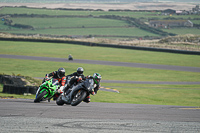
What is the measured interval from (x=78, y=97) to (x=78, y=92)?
21 cm

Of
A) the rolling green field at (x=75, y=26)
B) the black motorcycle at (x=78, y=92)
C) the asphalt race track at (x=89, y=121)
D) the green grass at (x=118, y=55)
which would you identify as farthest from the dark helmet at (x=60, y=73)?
the rolling green field at (x=75, y=26)

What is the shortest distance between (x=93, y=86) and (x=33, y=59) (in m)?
35.0

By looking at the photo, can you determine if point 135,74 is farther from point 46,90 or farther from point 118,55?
point 46,90

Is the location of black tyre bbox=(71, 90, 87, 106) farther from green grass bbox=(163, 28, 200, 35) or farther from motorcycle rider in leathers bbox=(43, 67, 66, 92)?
green grass bbox=(163, 28, 200, 35)

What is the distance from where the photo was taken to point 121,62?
46.8m

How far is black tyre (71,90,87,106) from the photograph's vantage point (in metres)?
12.9

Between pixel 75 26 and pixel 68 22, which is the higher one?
pixel 68 22

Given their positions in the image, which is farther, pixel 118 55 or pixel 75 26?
pixel 75 26

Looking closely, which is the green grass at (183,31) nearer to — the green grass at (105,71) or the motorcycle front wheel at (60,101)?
the green grass at (105,71)

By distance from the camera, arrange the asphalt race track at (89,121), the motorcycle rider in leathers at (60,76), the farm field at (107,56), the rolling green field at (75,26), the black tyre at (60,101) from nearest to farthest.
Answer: the asphalt race track at (89,121) < the black tyre at (60,101) < the motorcycle rider in leathers at (60,76) < the farm field at (107,56) < the rolling green field at (75,26)

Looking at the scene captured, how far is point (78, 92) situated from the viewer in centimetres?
1297

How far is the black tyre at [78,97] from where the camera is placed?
12.9m

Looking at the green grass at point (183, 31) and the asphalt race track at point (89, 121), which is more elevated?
the asphalt race track at point (89, 121)

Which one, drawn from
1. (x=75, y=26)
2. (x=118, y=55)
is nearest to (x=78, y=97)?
(x=118, y=55)
